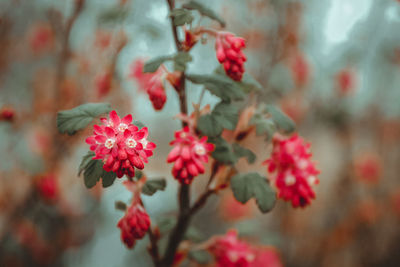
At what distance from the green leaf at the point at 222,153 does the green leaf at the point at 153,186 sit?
12 cm

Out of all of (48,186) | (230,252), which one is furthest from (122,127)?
(48,186)

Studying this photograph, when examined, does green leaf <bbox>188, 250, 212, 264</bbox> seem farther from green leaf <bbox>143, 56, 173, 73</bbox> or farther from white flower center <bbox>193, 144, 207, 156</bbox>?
green leaf <bbox>143, 56, 173, 73</bbox>

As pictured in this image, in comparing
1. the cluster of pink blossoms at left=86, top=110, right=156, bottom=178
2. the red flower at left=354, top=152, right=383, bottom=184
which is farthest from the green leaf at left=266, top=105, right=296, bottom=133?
the red flower at left=354, top=152, right=383, bottom=184

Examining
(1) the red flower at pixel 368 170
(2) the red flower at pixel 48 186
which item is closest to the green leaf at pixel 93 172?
(2) the red flower at pixel 48 186

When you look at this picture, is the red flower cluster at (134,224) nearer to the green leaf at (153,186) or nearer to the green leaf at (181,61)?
the green leaf at (153,186)

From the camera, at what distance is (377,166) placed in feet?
7.09

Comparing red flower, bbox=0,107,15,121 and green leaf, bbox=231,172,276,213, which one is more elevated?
red flower, bbox=0,107,15,121

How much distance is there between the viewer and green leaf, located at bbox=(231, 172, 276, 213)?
2.27ft

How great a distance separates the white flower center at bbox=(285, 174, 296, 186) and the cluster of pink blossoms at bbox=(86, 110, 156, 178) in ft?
1.10

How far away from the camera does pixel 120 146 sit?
0.53 m

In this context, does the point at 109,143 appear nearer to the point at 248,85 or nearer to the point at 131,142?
the point at 131,142

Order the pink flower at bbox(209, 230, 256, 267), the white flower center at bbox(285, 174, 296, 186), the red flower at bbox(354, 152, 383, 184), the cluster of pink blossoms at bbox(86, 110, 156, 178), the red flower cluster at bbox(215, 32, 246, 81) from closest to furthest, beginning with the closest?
1. the cluster of pink blossoms at bbox(86, 110, 156, 178)
2. the red flower cluster at bbox(215, 32, 246, 81)
3. the white flower center at bbox(285, 174, 296, 186)
4. the pink flower at bbox(209, 230, 256, 267)
5. the red flower at bbox(354, 152, 383, 184)

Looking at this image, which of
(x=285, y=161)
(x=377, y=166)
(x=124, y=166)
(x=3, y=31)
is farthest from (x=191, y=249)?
(x=377, y=166)

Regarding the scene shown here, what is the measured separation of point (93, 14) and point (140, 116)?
0.62 metres
